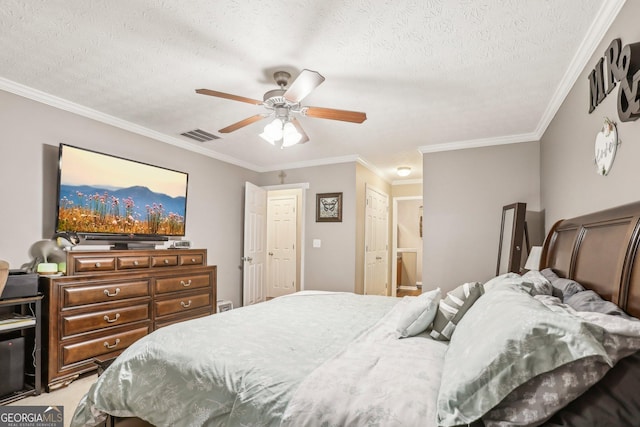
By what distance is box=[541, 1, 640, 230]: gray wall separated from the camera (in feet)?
5.41

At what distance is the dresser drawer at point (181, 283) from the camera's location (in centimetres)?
351

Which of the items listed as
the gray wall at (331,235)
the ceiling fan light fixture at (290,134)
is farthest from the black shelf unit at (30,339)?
the gray wall at (331,235)

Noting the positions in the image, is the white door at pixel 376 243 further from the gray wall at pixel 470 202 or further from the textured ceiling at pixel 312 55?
the textured ceiling at pixel 312 55

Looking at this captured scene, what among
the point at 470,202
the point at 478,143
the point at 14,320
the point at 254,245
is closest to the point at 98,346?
the point at 14,320

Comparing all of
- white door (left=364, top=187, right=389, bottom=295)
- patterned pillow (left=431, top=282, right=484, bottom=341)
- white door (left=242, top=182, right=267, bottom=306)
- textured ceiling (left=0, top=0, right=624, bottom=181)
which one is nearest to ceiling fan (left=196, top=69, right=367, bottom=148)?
textured ceiling (left=0, top=0, right=624, bottom=181)

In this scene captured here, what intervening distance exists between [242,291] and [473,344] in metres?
4.57

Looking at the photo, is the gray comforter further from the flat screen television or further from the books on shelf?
the flat screen television

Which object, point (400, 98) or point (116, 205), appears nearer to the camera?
point (400, 98)

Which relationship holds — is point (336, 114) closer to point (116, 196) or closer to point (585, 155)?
point (585, 155)

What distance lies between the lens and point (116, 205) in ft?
11.3

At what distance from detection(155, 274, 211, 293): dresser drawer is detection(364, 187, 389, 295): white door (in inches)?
101

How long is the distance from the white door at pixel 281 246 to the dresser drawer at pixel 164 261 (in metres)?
3.26

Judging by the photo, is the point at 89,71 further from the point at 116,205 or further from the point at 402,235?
the point at 402,235

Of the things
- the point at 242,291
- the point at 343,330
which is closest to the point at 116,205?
the point at 242,291
